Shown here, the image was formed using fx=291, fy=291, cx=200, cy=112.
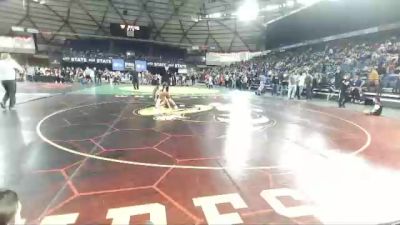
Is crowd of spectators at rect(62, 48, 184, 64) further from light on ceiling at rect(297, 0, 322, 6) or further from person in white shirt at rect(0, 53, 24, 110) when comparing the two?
person in white shirt at rect(0, 53, 24, 110)

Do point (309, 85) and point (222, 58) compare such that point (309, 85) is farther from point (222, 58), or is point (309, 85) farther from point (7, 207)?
point (222, 58)

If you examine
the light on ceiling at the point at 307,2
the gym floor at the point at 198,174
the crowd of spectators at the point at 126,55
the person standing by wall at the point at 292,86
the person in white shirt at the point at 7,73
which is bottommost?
the gym floor at the point at 198,174

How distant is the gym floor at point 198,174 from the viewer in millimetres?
2518

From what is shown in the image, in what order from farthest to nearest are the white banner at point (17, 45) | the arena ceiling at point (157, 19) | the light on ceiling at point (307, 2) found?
the white banner at point (17, 45)
the arena ceiling at point (157, 19)
the light on ceiling at point (307, 2)

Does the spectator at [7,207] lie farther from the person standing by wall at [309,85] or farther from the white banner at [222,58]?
the white banner at [222,58]

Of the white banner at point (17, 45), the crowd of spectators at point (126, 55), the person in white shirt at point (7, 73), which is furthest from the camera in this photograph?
the crowd of spectators at point (126, 55)

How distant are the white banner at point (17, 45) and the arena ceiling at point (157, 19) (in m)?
1.19

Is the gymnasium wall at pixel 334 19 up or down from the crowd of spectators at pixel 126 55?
up

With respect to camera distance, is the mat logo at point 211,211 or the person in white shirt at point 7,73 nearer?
the mat logo at point 211,211

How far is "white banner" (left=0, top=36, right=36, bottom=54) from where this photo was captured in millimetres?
33625

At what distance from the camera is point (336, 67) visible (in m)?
18.3

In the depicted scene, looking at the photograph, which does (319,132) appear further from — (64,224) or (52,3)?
(52,3)

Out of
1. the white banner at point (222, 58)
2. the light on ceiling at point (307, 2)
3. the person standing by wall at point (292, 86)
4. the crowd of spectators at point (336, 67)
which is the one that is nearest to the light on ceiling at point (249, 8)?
the light on ceiling at point (307, 2)

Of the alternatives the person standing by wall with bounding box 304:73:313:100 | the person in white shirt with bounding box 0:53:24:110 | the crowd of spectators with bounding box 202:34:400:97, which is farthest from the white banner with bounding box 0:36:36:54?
the person standing by wall with bounding box 304:73:313:100
